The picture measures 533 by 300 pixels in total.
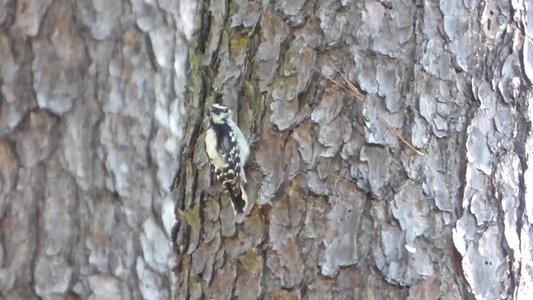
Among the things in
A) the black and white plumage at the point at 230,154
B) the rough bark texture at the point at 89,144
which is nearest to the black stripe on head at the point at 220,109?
the black and white plumage at the point at 230,154

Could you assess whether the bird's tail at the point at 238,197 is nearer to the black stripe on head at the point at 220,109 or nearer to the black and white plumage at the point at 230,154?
the black and white plumage at the point at 230,154

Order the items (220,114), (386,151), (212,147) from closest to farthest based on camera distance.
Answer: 1. (386,151)
2. (220,114)
3. (212,147)

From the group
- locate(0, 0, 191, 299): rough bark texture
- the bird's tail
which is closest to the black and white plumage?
the bird's tail

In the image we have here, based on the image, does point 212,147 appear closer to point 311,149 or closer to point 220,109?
point 220,109

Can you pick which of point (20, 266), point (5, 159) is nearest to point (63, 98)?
point (5, 159)

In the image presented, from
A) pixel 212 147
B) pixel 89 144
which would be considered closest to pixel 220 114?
pixel 212 147
